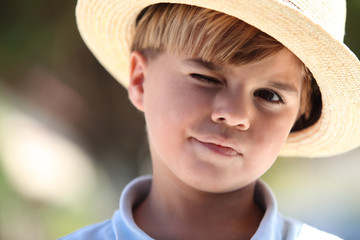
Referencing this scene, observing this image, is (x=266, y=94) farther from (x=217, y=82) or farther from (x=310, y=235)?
(x=310, y=235)

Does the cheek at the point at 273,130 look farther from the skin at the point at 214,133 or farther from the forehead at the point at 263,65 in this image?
the forehead at the point at 263,65

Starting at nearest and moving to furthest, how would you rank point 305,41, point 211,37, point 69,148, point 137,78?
point 305,41, point 211,37, point 137,78, point 69,148

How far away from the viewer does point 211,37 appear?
4.65 feet

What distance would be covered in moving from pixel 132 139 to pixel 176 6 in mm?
2720

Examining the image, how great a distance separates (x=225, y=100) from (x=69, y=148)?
2553mm

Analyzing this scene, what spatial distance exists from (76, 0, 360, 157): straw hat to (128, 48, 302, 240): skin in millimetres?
103

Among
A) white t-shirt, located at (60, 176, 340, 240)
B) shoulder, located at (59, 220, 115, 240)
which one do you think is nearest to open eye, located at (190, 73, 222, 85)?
white t-shirt, located at (60, 176, 340, 240)

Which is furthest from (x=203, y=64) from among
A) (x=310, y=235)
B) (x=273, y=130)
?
(x=310, y=235)

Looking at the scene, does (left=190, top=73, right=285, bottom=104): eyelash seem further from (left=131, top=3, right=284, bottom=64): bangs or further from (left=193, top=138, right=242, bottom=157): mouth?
(left=193, top=138, right=242, bottom=157): mouth

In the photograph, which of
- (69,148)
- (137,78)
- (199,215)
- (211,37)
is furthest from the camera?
(69,148)

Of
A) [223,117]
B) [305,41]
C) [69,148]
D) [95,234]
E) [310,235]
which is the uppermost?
[305,41]

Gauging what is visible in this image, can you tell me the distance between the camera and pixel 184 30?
1.48m

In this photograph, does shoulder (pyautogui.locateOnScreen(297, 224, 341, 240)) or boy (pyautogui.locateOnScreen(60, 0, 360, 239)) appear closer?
boy (pyautogui.locateOnScreen(60, 0, 360, 239))

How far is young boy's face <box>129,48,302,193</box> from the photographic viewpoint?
1.40m
